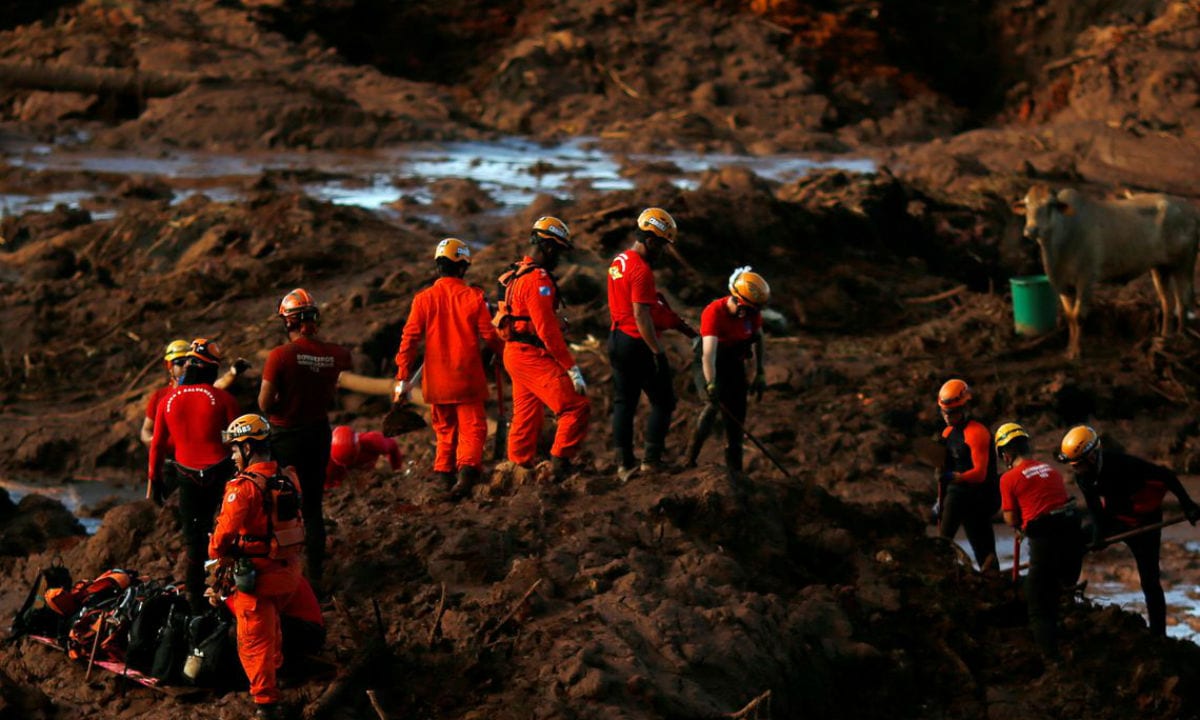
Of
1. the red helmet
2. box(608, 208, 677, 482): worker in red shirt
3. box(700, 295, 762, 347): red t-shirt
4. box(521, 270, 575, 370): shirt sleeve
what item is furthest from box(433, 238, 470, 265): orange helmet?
the red helmet

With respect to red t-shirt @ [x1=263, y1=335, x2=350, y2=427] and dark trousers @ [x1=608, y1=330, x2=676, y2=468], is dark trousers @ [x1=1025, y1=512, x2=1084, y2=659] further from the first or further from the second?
red t-shirt @ [x1=263, y1=335, x2=350, y2=427]

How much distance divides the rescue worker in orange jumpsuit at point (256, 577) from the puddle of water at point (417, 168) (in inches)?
605

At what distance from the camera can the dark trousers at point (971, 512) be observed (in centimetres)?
1171

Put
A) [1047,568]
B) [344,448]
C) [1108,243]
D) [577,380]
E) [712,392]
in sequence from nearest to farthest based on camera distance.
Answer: [1047,568]
[577,380]
[712,392]
[344,448]
[1108,243]

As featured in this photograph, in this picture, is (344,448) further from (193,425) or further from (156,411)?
(193,425)

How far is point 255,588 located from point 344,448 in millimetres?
4477

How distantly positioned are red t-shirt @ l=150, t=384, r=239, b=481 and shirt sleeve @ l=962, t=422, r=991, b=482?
5010 mm

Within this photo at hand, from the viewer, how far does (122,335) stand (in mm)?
20094

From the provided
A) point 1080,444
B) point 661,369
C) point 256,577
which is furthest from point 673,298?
point 256,577

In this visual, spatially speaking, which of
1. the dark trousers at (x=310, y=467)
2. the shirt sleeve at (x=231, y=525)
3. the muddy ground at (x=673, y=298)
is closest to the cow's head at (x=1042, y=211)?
the muddy ground at (x=673, y=298)

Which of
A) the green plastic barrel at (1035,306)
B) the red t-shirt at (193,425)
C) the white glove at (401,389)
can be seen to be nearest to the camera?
the red t-shirt at (193,425)

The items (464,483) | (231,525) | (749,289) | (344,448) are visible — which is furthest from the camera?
(344,448)

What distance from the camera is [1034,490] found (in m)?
10.5

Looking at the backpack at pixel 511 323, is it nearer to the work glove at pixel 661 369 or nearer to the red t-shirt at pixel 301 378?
the work glove at pixel 661 369
